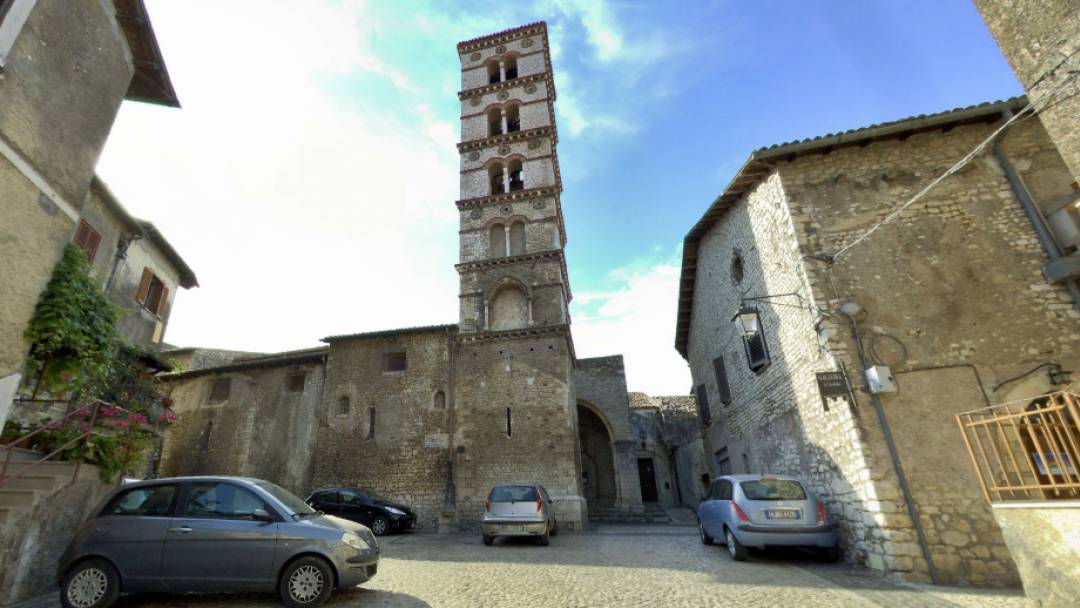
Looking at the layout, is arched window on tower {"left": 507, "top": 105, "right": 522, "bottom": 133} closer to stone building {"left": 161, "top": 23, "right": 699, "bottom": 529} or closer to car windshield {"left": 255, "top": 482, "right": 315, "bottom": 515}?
stone building {"left": 161, "top": 23, "right": 699, "bottom": 529}

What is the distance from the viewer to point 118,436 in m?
6.53

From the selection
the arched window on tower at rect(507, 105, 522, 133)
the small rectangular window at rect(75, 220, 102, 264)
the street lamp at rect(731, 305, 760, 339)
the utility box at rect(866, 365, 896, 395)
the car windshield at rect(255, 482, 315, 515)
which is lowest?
the car windshield at rect(255, 482, 315, 515)

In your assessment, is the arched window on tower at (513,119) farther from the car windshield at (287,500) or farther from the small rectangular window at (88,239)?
the car windshield at (287,500)

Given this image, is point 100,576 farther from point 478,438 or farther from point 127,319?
point 478,438

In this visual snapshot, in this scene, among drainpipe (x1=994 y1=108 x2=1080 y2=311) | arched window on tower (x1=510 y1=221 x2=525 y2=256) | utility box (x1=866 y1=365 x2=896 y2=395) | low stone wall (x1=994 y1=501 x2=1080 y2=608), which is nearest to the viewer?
low stone wall (x1=994 y1=501 x2=1080 y2=608)

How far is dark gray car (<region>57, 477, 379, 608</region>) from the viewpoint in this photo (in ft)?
Result: 16.2

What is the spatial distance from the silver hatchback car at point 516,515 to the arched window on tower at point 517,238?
9.57 metres

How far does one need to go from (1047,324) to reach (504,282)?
13574 mm

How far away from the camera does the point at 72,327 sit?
526 cm

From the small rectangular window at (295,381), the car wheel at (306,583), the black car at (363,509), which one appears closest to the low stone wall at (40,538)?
the car wheel at (306,583)

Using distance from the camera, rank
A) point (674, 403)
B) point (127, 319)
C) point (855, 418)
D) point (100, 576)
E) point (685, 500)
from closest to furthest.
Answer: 1. point (100, 576)
2. point (855, 418)
3. point (127, 319)
4. point (685, 500)
5. point (674, 403)

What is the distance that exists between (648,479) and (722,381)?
12294mm

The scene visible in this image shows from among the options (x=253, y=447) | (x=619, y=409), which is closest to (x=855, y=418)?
(x=619, y=409)

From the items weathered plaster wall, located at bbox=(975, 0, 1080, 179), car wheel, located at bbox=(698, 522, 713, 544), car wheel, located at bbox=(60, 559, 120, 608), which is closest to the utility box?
weathered plaster wall, located at bbox=(975, 0, 1080, 179)
